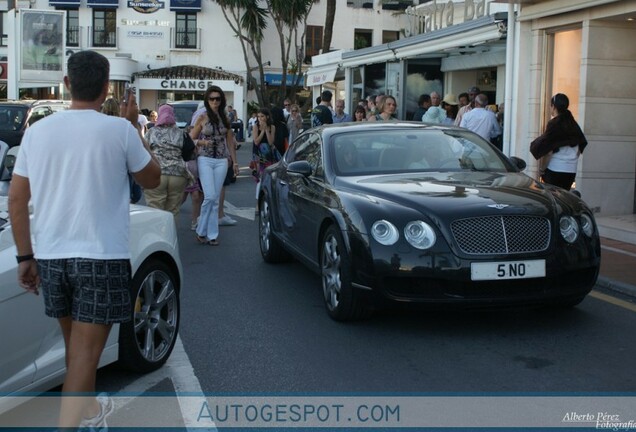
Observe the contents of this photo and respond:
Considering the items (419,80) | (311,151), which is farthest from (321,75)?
(311,151)

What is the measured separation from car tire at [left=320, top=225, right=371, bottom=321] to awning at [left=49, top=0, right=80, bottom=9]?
43.6 meters

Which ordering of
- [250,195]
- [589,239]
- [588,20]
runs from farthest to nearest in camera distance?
[250,195] < [588,20] < [589,239]

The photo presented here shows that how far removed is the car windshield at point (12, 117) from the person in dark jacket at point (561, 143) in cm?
1257

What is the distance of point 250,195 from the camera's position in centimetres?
1648

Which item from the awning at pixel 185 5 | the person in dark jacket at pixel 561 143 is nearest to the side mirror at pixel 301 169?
the person in dark jacket at pixel 561 143

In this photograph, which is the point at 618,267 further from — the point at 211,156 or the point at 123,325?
the point at 123,325

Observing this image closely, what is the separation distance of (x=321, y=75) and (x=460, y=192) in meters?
21.8

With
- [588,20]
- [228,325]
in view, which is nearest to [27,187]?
[228,325]

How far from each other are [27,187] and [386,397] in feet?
7.51

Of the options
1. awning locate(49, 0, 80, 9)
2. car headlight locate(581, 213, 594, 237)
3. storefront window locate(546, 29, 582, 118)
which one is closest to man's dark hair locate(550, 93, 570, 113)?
storefront window locate(546, 29, 582, 118)

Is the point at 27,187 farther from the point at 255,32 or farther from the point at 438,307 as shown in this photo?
the point at 255,32

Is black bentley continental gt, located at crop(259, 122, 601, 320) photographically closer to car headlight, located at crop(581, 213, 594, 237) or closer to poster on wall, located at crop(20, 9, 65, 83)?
car headlight, located at crop(581, 213, 594, 237)

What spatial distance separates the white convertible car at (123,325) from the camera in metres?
3.89

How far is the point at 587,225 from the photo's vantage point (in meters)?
6.39
